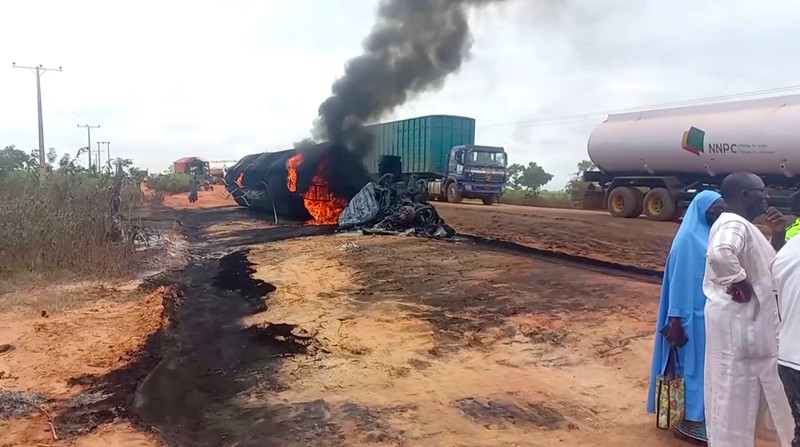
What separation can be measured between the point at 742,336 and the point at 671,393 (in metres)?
0.94

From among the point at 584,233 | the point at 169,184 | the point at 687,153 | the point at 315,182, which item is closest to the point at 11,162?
the point at 315,182

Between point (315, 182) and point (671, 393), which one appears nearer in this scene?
point (671, 393)

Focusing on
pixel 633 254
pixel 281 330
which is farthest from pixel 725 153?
pixel 281 330

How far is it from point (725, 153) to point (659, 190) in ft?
7.50

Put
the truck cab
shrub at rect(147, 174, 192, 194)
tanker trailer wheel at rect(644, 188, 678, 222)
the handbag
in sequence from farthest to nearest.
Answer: shrub at rect(147, 174, 192, 194)
the truck cab
tanker trailer wheel at rect(644, 188, 678, 222)
the handbag

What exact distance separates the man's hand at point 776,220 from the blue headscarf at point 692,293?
28cm

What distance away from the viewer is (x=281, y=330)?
6.85m

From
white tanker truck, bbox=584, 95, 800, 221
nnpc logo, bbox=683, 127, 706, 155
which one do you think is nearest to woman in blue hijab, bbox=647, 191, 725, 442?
white tanker truck, bbox=584, 95, 800, 221

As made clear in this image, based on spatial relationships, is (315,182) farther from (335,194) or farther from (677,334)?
(677,334)

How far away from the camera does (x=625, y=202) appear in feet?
58.0

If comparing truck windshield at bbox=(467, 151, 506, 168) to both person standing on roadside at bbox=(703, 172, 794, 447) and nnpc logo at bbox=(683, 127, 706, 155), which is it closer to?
nnpc logo at bbox=(683, 127, 706, 155)

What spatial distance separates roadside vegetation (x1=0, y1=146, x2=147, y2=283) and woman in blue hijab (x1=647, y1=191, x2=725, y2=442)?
8941 millimetres

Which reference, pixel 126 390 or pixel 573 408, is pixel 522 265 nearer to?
pixel 573 408

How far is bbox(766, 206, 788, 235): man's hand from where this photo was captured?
354 cm
